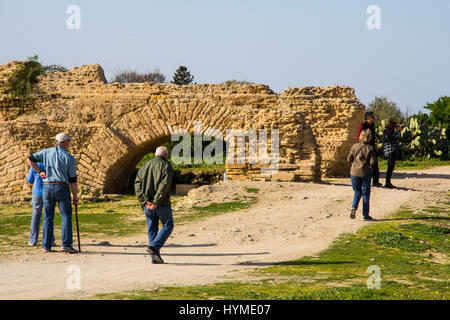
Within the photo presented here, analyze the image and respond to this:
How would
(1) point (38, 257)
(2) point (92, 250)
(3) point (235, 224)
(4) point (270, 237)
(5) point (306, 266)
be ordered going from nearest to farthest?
(5) point (306, 266) < (1) point (38, 257) < (2) point (92, 250) < (4) point (270, 237) < (3) point (235, 224)

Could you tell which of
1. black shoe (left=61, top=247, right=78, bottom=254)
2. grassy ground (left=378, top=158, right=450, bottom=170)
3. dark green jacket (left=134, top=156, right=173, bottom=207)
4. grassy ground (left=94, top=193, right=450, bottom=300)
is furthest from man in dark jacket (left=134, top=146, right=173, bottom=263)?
grassy ground (left=378, top=158, right=450, bottom=170)

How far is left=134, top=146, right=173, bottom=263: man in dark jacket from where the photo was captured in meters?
7.31

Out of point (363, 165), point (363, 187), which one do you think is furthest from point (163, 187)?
point (363, 187)

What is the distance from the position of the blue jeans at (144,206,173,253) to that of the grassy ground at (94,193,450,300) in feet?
3.83

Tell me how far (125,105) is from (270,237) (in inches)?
340

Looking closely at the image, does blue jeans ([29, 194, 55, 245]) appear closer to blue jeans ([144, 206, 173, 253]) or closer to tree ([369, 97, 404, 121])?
blue jeans ([144, 206, 173, 253])

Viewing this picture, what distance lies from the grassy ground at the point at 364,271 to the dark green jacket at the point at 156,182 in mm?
1384

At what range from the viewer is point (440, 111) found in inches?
1362

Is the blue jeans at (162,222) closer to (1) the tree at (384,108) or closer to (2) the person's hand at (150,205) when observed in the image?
(2) the person's hand at (150,205)

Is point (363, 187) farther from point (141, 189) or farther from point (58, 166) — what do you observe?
point (58, 166)

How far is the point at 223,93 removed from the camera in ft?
55.8
